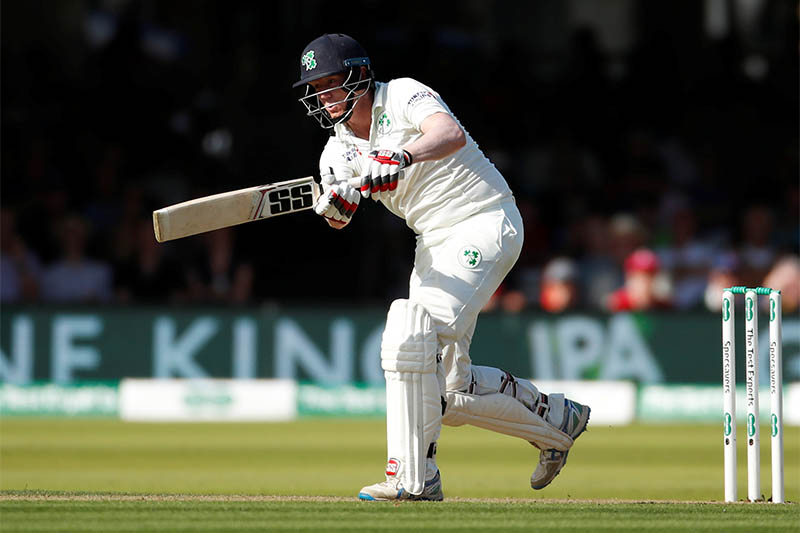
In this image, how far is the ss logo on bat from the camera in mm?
4207

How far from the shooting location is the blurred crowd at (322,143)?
9234mm

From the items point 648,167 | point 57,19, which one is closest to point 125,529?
point 648,167

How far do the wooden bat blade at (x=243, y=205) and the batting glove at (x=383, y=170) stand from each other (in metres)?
0.27

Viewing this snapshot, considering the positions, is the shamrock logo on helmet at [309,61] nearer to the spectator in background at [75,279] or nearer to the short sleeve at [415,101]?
the short sleeve at [415,101]

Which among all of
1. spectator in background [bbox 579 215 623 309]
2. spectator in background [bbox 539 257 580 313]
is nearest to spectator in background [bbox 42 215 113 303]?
spectator in background [bbox 539 257 580 313]

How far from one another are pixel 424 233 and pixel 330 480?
160 centimetres

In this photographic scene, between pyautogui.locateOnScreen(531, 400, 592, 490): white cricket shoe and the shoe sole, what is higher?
pyautogui.locateOnScreen(531, 400, 592, 490): white cricket shoe

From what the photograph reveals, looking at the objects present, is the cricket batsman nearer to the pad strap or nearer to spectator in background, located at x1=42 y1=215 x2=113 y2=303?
the pad strap

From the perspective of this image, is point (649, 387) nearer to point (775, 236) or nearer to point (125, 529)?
point (775, 236)

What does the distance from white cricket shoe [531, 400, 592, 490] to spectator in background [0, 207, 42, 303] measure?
17.4ft

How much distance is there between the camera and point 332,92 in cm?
421

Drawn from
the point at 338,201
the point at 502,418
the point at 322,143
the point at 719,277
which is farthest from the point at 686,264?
the point at 338,201

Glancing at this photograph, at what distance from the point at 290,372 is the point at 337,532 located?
5556 millimetres

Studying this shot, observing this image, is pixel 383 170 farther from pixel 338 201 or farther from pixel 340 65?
pixel 340 65
